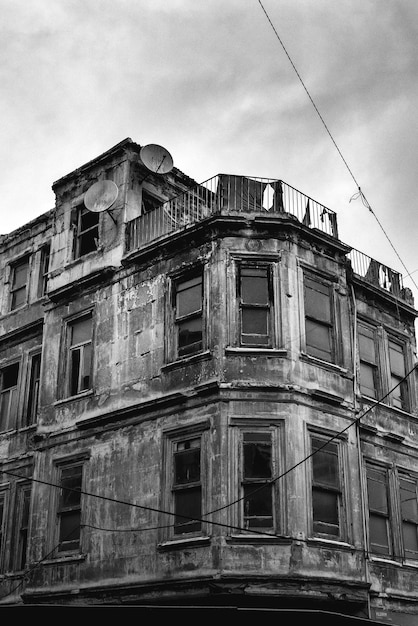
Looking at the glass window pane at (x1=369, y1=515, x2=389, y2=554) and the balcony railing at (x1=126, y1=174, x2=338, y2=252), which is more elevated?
the balcony railing at (x1=126, y1=174, x2=338, y2=252)

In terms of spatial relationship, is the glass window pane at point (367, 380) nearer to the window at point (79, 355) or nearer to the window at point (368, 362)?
the window at point (368, 362)

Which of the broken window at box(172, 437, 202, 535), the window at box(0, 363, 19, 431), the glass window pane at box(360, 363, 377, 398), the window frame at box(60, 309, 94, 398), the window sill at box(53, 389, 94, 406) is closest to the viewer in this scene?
the broken window at box(172, 437, 202, 535)

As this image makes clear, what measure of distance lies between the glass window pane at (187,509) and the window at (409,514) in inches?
235

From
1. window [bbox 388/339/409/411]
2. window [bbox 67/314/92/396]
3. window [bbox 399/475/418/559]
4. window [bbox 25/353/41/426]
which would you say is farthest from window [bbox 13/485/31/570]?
window [bbox 388/339/409/411]

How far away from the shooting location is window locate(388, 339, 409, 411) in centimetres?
2234

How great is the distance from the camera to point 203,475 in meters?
17.7

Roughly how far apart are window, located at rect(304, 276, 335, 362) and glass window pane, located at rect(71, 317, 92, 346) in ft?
19.7

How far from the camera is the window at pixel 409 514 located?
20719mm

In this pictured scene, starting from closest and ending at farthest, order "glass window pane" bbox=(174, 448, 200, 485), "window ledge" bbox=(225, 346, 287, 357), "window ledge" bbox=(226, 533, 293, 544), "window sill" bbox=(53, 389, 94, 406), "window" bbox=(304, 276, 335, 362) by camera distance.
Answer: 1. "window ledge" bbox=(226, 533, 293, 544)
2. "glass window pane" bbox=(174, 448, 200, 485)
3. "window ledge" bbox=(225, 346, 287, 357)
4. "window" bbox=(304, 276, 335, 362)
5. "window sill" bbox=(53, 389, 94, 406)

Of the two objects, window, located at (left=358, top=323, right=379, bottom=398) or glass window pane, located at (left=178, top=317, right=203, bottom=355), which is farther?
window, located at (left=358, top=323, right=379, bottom=398)

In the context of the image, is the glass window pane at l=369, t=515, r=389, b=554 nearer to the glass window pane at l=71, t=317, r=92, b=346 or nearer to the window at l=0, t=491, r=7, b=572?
the glass window pane at l=71, t=317, r=92, b=346

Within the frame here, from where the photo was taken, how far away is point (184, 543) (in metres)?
17.3

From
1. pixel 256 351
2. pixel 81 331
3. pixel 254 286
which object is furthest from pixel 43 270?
pixel 256 351

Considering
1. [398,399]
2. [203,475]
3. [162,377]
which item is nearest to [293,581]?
[203,475]
